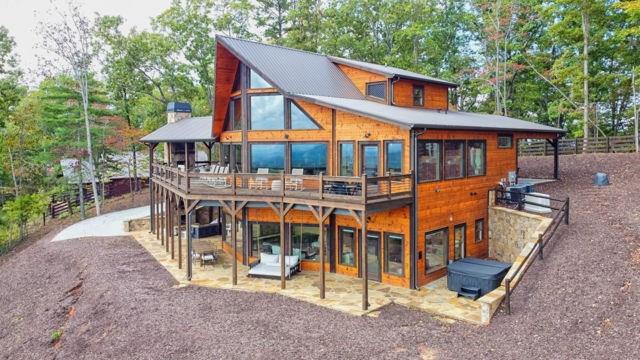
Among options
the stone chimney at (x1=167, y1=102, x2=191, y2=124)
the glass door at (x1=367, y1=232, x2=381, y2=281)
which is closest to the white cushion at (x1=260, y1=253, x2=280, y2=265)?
the glass door at (x1=367, y1=232, x2=381, y2=281)

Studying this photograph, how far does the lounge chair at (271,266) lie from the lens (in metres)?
15.0

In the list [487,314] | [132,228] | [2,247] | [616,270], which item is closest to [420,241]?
[487,314]

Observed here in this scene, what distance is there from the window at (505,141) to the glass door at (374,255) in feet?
23.2

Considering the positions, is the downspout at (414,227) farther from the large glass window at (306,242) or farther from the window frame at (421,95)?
the window frame at (421,95)

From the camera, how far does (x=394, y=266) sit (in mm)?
13953

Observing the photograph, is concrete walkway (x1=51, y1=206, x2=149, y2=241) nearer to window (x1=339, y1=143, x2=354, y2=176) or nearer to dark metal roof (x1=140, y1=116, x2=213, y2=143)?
dark metal roof (x1=140, y1=116, x2=213, y2=143)

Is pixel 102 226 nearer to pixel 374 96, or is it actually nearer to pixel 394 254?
pixel 374 96

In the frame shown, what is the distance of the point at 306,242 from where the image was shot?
16109 mm

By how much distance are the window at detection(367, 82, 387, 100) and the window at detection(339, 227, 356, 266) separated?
233 inches

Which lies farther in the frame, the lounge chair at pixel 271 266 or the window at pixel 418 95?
the window at pixel 418 95

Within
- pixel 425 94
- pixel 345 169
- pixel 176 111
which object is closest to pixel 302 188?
pixel 345 169

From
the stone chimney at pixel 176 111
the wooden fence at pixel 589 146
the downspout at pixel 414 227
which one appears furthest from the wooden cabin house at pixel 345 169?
the wooden fence at pixel 589 146

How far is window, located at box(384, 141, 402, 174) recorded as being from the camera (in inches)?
542

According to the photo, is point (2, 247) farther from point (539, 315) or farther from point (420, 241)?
point (539, 315)
